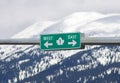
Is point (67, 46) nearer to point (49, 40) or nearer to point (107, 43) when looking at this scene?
point (49, 40)

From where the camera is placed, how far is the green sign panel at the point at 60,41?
115 feet

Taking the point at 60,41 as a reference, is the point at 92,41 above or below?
above

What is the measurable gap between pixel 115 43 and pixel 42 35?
594cm

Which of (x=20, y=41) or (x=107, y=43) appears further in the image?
(x=20, y=41)

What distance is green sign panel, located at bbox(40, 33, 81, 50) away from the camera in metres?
34.9

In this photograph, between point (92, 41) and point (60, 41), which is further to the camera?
point (60, 41)

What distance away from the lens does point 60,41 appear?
35.9 meters

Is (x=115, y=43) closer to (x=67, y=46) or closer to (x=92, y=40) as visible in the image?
(x=92, y=40)

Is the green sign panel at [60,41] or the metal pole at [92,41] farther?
the green sign panel at [60,41]

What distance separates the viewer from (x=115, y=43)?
32125 millimetres

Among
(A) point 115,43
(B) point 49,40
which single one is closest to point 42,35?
(B) point 49,40

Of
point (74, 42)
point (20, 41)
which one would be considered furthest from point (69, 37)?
point (20, 41)

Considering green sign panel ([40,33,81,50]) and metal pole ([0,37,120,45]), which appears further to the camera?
green sign panel ([40,33,81,50])

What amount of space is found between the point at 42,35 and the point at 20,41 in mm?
2322
